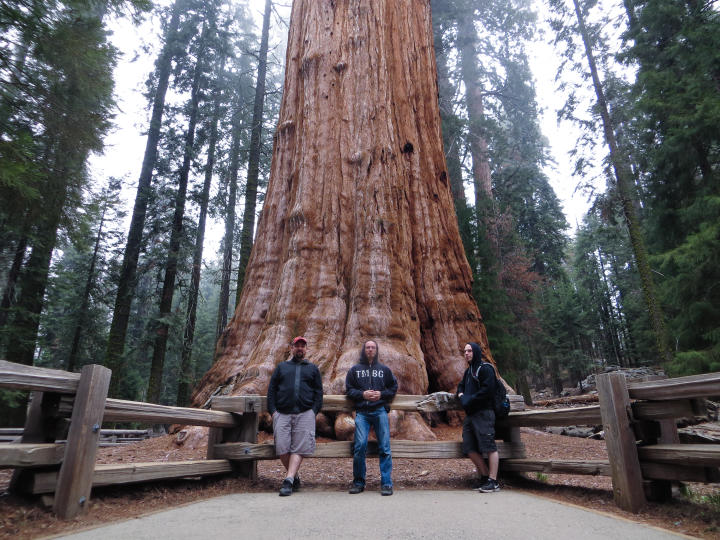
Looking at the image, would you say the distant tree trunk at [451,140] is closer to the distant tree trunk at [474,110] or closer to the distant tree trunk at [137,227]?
the distant tree trunk at [474,110]

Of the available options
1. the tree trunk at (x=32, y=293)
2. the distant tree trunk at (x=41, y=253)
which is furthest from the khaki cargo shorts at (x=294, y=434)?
the tree trunk at (x=32, y=293)

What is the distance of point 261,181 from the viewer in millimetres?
22672

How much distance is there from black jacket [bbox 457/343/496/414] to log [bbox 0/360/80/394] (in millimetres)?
3948

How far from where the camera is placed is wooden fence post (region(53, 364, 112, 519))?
3.29 metres

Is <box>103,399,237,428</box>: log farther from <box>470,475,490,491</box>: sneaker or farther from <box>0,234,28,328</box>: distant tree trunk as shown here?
<box>0,234,28,328</box>: distant tree trunk

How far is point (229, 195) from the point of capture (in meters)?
22.7

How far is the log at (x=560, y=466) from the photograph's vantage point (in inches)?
168

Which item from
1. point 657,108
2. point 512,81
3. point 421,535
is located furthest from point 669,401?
point 512,81

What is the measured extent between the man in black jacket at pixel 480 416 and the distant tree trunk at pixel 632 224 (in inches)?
425

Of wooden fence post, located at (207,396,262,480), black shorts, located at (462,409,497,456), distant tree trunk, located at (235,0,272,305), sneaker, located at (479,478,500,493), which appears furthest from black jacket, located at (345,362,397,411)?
distant tree trunk, located at (235,0,272,305)

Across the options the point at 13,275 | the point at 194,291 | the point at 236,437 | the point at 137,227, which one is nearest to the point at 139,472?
the point at 236,437

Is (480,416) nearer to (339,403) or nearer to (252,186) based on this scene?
(339,403)

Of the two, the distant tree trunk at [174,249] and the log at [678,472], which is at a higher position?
the distant tree trunk at [174,249]

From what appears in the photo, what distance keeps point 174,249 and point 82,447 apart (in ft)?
49.7
